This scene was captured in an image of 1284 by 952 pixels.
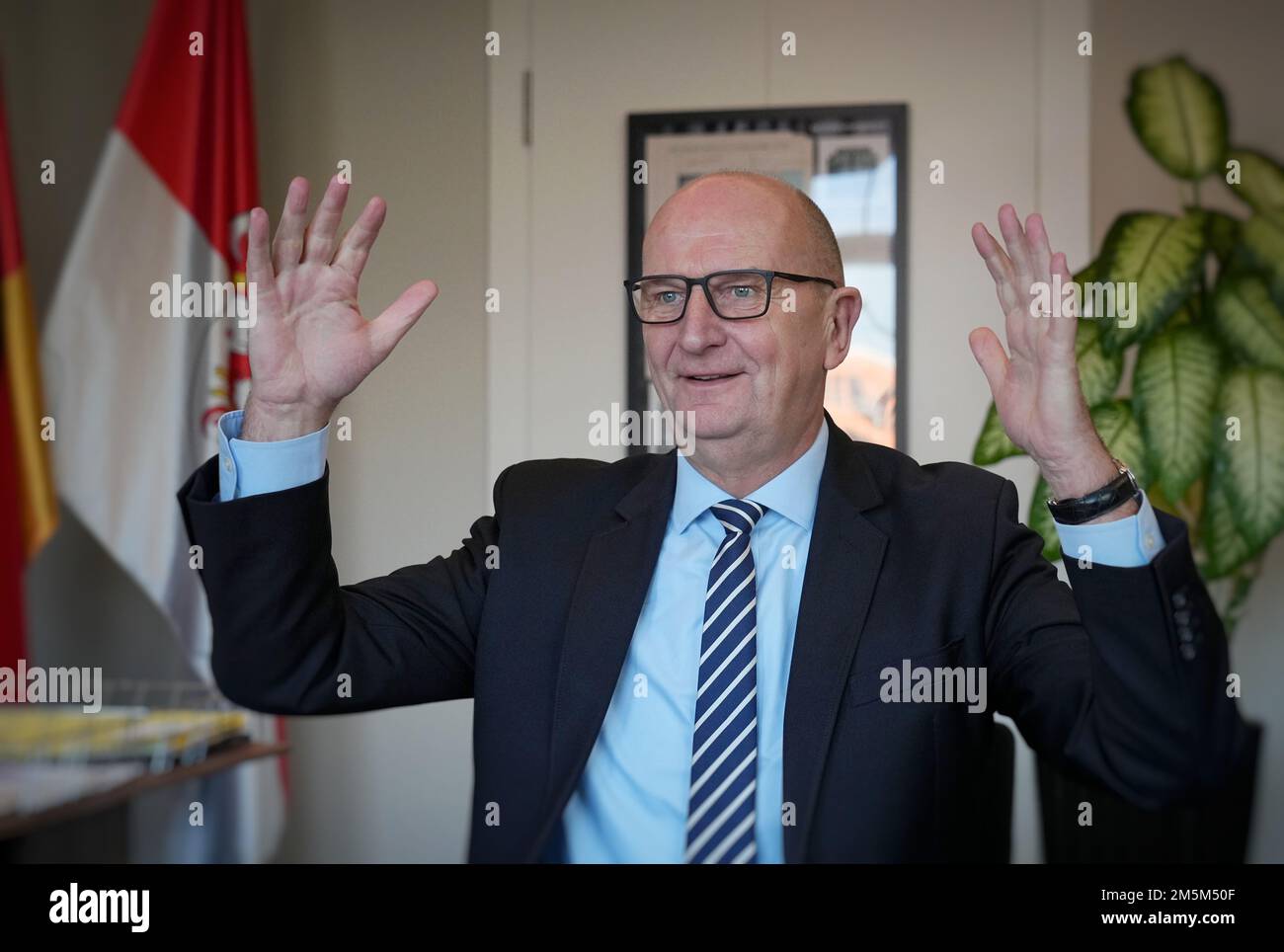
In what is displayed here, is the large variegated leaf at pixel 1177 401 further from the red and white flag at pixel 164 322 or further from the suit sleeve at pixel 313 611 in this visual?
the red and white flag at pixel 164 322

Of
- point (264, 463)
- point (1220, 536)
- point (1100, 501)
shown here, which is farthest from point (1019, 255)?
point (1220, 536)

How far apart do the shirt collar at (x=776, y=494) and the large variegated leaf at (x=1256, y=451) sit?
51.2 inches

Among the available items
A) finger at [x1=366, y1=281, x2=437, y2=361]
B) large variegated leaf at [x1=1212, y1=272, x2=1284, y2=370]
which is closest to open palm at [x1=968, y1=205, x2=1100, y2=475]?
finger at [x1=366, y1=281, x2=437, y2=361]

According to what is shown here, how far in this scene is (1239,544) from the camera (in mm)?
2469

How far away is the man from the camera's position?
4.01ft

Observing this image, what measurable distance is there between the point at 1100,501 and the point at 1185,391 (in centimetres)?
139

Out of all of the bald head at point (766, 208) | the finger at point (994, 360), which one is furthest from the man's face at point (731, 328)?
the finger at point (994, 360)

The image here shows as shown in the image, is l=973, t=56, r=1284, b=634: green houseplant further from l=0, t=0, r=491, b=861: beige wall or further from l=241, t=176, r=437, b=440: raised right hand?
l=241, t=176, r=437, b=440: raised right hand

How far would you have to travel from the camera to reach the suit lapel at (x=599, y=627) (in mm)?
1392

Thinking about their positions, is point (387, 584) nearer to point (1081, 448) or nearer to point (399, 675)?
point (399, 675)

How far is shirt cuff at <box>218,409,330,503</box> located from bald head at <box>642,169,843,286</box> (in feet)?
1.70
